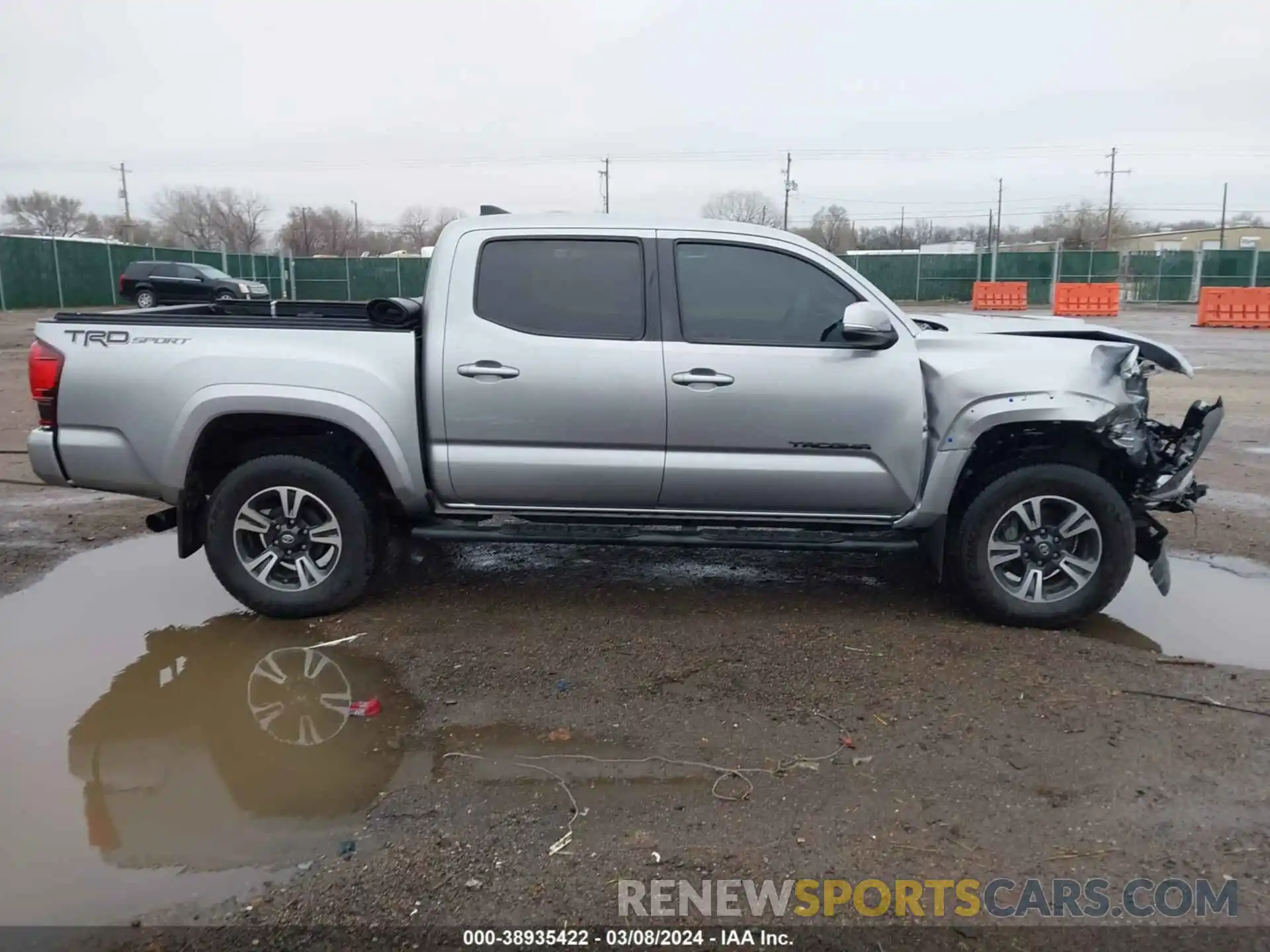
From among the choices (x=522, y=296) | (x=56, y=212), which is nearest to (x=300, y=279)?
(x=522, y=296)

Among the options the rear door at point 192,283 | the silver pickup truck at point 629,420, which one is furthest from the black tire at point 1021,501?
the rear door at point 192,283

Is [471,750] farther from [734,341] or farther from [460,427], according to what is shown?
[734,341]

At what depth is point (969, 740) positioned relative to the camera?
3727mm

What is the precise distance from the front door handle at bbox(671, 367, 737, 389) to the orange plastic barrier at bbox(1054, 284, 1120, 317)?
Answer: 107 ft

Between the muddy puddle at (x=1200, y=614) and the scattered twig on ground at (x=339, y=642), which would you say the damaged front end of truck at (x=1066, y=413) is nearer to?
the muddy puddle at (x=1200, y=614)

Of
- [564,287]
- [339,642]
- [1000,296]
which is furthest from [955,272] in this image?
[339,642]

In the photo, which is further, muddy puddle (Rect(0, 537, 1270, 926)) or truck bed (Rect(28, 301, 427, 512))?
truck bed (Rect(28, 301, 427, 512))

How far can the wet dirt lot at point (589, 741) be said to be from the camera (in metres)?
2.94

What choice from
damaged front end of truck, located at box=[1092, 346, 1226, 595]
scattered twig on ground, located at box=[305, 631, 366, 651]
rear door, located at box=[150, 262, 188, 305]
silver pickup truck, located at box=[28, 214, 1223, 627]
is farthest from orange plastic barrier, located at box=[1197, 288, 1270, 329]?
rear door, located at box=[150, 262, 188, 305]

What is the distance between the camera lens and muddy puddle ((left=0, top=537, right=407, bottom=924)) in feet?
9.66

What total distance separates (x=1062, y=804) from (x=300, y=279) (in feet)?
146

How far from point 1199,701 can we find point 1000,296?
3650cm

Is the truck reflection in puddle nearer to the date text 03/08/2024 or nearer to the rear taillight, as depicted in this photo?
A: the date text 03/08/2024

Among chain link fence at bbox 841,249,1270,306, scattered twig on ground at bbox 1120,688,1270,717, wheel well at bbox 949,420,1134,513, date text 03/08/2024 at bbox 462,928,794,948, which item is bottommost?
date text 03/08/2024 at bbox 462,928,794,948
